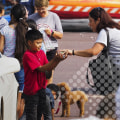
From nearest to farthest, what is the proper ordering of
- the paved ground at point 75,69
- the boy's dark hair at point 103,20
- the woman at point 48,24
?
the boy's dark hair at point 103,20 < the paved ground at point 75,69 < the woman at point 48,24

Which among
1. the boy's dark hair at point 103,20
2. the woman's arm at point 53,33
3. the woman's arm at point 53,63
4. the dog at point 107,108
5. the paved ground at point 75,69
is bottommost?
the paved ground at point 75,69

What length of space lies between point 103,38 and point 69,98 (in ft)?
4.32

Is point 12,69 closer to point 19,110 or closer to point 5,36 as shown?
point 19,110

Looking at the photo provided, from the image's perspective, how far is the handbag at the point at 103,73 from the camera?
4762mm

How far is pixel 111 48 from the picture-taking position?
490 centimetres

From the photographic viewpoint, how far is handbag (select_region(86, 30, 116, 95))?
15.6ft

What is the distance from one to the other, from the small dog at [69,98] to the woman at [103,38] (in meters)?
0.81

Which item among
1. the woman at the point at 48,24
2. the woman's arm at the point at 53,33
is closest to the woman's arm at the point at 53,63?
the woman's arm at the point at 53,33

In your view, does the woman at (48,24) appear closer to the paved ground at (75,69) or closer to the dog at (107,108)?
the paved ground at (75,69)

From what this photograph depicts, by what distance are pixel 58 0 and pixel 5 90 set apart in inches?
409

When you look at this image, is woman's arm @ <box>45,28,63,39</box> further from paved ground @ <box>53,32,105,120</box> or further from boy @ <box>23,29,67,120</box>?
boy @ <box>23,29,67,120</box>

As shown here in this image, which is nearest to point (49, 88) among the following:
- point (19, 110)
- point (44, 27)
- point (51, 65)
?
point (19, 110)

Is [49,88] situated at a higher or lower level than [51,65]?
lower

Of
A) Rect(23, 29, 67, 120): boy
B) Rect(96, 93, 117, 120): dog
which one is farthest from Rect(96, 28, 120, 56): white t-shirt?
Rect(23, 29, 67, 120): boy
